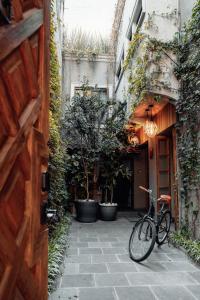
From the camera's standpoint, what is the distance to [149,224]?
4391 millimetres

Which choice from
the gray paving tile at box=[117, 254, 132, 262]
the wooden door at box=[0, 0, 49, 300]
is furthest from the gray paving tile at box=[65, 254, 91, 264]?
the wooden door at box=[0, 0, 49, 300]

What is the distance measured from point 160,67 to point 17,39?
15.1ft

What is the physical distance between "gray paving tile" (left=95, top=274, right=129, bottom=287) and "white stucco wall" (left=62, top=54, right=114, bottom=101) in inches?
315

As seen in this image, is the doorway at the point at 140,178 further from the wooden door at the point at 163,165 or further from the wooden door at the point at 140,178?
the wooden door at the point at 163,165

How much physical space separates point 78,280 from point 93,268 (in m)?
0.49

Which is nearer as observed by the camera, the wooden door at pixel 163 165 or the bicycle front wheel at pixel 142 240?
the bicycle front wheel at pixel 142 240

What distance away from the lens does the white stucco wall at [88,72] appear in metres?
10.9

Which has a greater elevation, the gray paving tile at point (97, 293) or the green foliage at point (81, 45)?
the green foliage at point (81, 45)

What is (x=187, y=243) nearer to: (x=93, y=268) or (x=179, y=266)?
(x=179, y=266)

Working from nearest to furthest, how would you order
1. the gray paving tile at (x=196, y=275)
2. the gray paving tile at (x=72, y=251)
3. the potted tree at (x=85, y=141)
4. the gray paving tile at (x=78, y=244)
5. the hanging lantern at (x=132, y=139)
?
1. the gray paving tile at (x=196, y=275)
2. the gray paving tile at (x=72, y=251)
3. the gray paving tile at (x=78, y=244)
4. the potted tree at (x=85, y=141)
5. the hanging lantern at (x=132, y=139)

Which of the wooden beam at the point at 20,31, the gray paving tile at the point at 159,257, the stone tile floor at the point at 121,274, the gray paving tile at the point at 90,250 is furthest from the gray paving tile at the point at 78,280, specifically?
the wooden beam at the point at 20,31

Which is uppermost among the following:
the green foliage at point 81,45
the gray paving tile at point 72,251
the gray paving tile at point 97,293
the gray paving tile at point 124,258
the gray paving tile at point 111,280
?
the green foliage at point 81,45

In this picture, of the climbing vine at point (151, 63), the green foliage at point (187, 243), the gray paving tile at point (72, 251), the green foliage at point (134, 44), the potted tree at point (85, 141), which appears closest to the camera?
the green foliage at point (187, 243)

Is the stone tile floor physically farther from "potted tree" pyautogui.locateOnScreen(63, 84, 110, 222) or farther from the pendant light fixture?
the pendant light fixture
